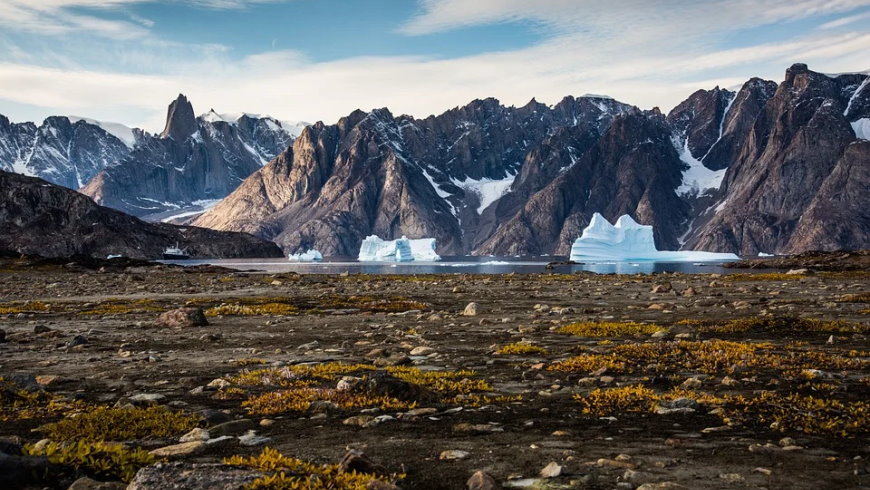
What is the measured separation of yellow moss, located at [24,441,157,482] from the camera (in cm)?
629

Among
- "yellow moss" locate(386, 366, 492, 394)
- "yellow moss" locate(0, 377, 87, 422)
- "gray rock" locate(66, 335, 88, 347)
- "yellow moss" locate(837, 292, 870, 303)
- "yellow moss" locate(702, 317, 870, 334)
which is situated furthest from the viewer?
"yellow moss" locate(837, 292, 870, 303)

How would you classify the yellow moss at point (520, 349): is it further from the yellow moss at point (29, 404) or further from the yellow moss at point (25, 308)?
the yellow moss at point (25, 308)

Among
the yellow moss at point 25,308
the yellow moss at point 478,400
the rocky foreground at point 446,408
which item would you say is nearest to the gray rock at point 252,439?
the rocky foreground at point 446,408

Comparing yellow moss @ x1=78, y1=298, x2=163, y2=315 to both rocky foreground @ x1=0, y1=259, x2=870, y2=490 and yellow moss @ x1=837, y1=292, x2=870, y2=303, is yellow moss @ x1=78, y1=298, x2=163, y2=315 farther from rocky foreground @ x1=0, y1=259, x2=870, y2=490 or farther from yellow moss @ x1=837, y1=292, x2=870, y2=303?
yellow moss @ x1=837, y1=292, x2=870, y2=303

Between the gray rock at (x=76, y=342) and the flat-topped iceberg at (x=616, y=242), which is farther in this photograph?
the flat-topped iceberg at (x=616, y=242)

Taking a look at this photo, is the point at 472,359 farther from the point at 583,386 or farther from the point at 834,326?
the point at 834,326

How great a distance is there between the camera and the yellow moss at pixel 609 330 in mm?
19792

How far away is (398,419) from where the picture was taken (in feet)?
31.0

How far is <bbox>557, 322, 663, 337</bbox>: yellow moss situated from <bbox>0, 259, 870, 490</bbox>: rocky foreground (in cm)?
10

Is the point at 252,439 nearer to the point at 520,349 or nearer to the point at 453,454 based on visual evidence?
the point at 453,454

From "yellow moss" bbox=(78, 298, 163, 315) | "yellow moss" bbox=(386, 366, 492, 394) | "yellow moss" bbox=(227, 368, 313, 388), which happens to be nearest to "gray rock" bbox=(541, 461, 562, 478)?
"yellow moss" bbox=(386, 366, 492, 394)

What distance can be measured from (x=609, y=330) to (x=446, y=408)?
36.5 ft

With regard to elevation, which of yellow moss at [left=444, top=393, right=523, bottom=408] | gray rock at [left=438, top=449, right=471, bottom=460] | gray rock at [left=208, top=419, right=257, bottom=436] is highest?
gray rock at [left=438, top=449, right=471, bottom=460]

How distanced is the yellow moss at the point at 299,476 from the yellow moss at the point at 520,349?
9.78m
